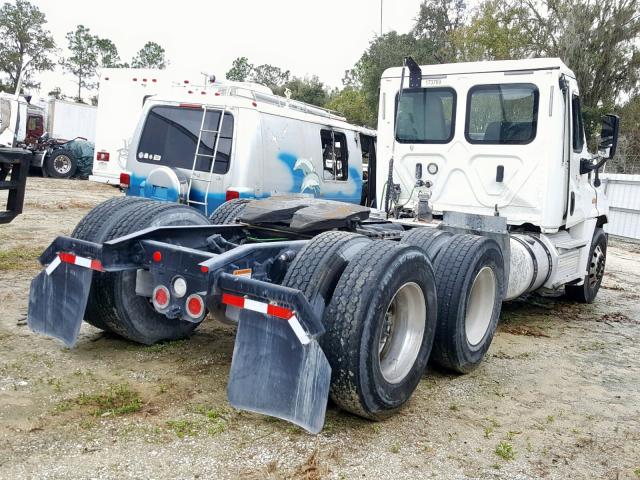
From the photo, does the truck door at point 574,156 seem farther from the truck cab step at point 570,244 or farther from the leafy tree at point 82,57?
the leafy tree at point 82,57

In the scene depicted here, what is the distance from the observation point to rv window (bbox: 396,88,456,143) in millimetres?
6867

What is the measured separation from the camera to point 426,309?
4.09 m

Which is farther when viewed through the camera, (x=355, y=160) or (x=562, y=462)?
(x=355, y=160)

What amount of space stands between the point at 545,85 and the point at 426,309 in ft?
11.2

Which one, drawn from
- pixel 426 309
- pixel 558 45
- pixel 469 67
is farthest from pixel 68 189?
pixel 558 45

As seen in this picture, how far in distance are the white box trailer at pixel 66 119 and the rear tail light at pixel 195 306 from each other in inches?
961

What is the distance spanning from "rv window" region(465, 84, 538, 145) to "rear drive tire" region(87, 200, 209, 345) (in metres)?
3.39

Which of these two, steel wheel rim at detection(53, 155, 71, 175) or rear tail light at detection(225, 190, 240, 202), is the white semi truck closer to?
rear tail light at detection(225, 190, 240, 202)

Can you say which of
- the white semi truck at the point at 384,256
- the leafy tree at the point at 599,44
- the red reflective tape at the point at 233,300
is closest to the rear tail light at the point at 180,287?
the white semi truck at the point at 384,256

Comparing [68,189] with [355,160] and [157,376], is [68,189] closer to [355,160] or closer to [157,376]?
[355,160]

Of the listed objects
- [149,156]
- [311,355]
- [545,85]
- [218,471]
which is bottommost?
[218,471]

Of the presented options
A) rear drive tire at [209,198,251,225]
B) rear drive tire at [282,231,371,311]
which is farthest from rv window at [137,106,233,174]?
rear drive tire at [282,231,371,311]

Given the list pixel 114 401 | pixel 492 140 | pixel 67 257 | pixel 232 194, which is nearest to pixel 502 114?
pixel 492 140

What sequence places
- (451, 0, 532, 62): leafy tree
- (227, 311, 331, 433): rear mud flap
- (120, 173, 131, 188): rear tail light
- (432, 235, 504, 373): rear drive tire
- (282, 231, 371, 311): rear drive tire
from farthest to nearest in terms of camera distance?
(451, 0, 532, 62): leafy tree, (120, 173, 131, 188): rear tail light, (432, 235, 504, 373): rear drive tire, (282, 231, 371, 311): rear drive tire, (227, 311, 331, 433): rear mud flap
